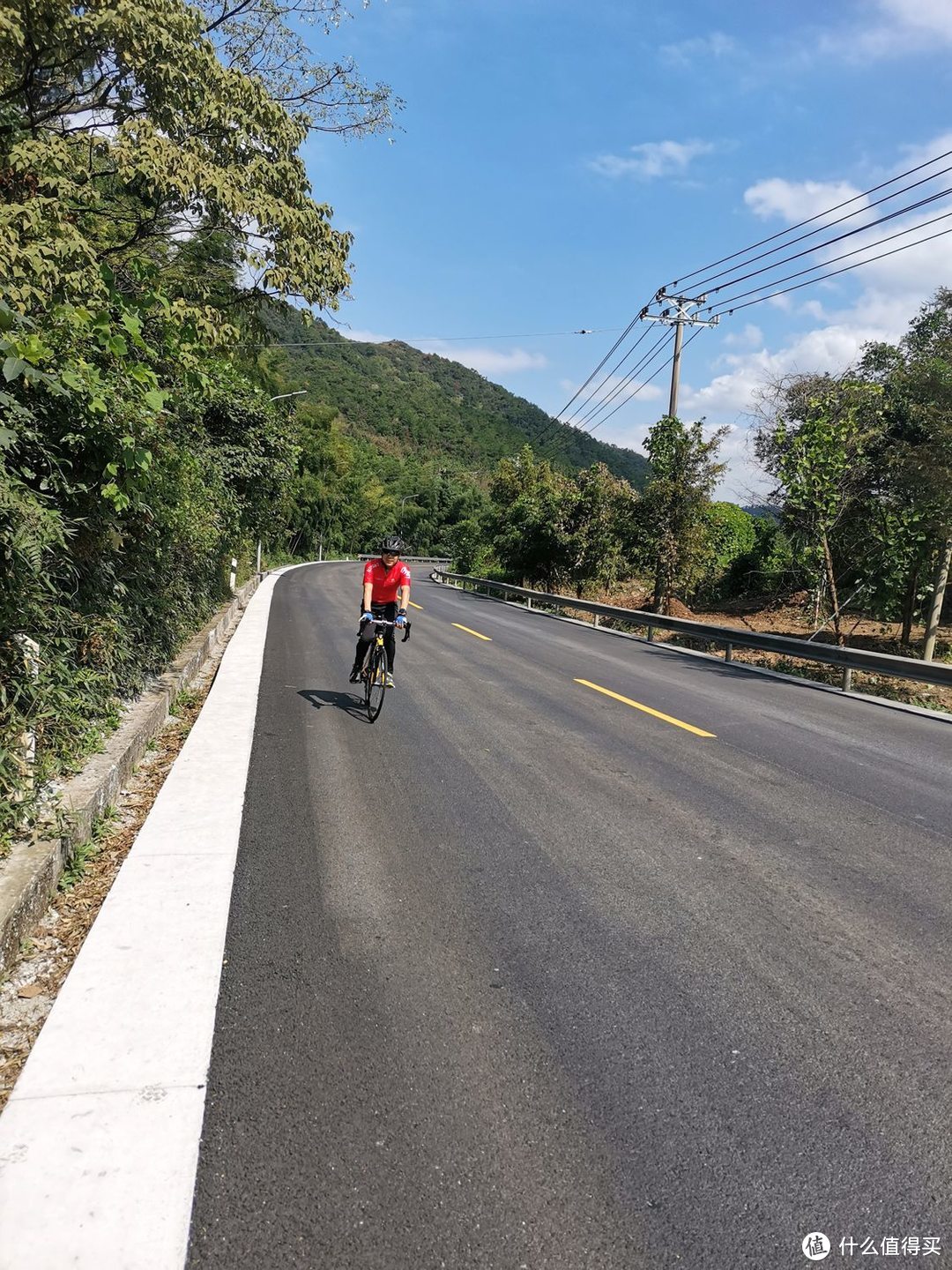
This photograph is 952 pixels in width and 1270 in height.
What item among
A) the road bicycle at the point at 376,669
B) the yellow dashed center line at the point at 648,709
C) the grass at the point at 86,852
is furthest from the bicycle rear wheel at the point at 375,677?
the grass at the point at 86,852

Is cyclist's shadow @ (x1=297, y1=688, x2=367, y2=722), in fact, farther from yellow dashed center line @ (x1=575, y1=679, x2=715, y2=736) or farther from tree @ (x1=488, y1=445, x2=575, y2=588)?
tree @ (x1=488, y1=445, x2=575, y2=588)

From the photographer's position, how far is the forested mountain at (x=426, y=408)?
109 meters

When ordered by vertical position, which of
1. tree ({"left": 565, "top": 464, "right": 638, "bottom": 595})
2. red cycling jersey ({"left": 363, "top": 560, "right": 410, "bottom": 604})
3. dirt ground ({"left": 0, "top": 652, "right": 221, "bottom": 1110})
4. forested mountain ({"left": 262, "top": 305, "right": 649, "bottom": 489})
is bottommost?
dirt ground ({"left": 0, "top": 652, "right": 221, "bottom": 1110})

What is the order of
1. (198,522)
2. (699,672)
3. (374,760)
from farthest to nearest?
1. (699,672)
2. (198,522)
3. (374,760)

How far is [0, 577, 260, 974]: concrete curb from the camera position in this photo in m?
3.30

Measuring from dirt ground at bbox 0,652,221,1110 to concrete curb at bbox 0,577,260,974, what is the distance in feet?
0.24

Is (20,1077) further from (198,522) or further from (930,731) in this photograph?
(930,731)

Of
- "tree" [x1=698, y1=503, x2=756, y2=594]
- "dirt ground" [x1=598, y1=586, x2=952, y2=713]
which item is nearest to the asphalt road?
"dirt ground" [x1=598, y1=586, x2=952, y2=713]

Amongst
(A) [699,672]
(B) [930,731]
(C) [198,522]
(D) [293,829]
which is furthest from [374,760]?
(A) [699,672]

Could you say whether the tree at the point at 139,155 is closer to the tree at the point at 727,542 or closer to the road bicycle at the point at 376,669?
the road bicycle at the point at 376,669

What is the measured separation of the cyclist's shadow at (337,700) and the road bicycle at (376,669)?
0.41 feet

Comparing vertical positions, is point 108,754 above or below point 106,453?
below

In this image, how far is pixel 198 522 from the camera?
9.76 m

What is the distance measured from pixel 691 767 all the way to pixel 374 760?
2689 mm
